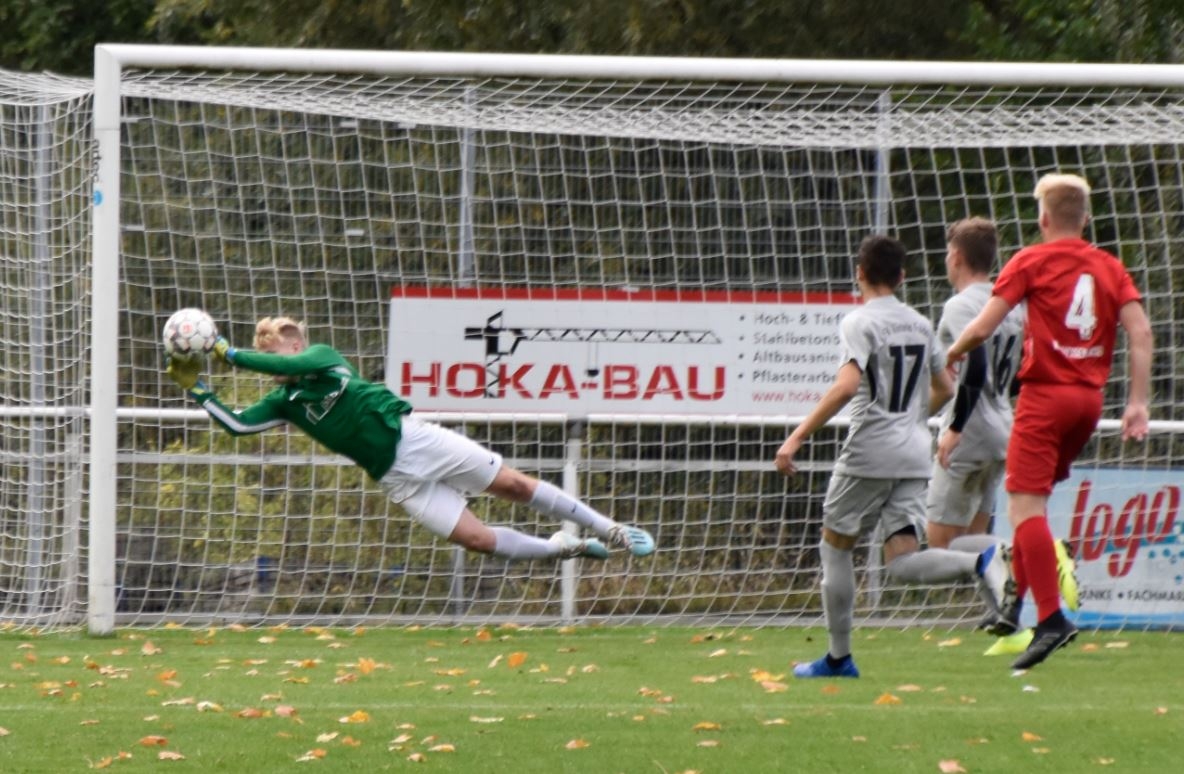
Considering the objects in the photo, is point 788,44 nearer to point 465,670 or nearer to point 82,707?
point 465,670

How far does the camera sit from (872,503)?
794 centimetres

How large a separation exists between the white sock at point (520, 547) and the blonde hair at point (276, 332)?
132cm

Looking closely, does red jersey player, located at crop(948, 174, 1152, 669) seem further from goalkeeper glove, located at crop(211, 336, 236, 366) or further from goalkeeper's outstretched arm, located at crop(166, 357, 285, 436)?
goalkeeper's outstretched arm, located at crop(166, 357, 285, 436)

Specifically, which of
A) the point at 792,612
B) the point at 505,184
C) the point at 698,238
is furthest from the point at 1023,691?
the point at 505,184

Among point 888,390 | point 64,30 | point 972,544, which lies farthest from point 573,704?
point 64,30

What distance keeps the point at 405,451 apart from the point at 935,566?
2.59m

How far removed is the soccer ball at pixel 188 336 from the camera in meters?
8.54

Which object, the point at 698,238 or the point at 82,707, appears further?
the point at 698,238

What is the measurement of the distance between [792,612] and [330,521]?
2.70 meters

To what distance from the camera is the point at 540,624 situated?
10938 millimetres

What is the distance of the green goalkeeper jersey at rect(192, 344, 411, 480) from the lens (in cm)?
891

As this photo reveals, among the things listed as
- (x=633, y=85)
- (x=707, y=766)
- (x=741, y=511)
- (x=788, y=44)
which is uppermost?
(x=788, y=44)

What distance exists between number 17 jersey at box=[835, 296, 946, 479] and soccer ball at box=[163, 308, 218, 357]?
2.82 m

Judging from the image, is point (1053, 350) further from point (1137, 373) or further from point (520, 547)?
point (520, 547)
